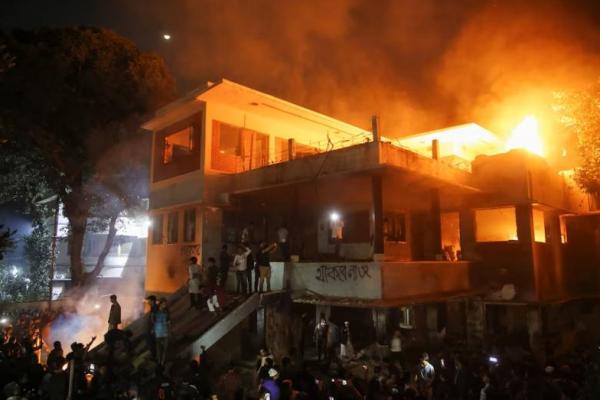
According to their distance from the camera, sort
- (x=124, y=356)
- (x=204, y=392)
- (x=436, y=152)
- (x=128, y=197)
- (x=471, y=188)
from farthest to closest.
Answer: (x=128, y=197), (x=471, y=188), (x=436, y=152), (x=124, y=356), (x=204, y=392)

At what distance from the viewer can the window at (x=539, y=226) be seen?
17875 millimetres

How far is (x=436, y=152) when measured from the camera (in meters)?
14.9

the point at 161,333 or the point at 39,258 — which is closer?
the point at 161,333

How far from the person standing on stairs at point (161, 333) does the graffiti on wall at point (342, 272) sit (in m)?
4.39

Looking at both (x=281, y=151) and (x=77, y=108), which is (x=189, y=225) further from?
(x=77, y=108)

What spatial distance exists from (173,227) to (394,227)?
9.51 meters

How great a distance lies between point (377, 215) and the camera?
12758 mm

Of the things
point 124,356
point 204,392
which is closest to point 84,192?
point 124,356

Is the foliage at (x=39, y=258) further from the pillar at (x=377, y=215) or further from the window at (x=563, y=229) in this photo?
the window at (x=563, y=229)

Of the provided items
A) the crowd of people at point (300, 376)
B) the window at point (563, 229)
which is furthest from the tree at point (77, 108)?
the window at point (563, 229)

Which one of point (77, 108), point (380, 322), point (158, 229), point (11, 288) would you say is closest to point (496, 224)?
point (380, 322)

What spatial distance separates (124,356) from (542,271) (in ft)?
49.0

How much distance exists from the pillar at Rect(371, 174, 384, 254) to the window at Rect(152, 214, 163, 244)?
11.4m

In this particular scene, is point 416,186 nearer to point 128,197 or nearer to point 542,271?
point 542,271
